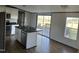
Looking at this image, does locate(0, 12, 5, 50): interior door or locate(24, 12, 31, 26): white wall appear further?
locate(24, 12, 31, 26): white wall

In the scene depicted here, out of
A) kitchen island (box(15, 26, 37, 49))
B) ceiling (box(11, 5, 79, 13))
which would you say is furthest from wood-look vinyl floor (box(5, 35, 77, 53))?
ceiling (box(11, 5, 79, 13))

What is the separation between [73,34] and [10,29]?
33.9 inches

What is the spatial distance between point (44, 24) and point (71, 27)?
0.37 m

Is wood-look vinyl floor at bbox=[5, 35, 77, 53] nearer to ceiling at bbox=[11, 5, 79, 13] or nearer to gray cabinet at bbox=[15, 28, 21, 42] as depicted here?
gray cabinet at bbox=[15, 28, 21, 42]

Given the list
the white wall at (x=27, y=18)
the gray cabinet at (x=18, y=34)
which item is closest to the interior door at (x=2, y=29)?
the gray cabinet at (x=18, y=34)

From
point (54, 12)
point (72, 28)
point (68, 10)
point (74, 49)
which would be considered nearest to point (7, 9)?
point (54, 12)

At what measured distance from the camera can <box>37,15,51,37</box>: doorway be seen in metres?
1.39

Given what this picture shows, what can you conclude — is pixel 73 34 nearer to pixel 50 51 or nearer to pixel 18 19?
pixel 50 51

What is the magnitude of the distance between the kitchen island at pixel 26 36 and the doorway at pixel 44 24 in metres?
0.11

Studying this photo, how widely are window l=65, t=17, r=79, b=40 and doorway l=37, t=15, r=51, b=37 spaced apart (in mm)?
255

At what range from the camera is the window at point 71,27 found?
51.6 inches

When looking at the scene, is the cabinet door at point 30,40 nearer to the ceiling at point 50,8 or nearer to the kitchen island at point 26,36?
the kitchen island at point 26,36

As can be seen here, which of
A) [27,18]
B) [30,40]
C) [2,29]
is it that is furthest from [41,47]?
[2,29]

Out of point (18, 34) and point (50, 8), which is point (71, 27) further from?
point (18, 34)
